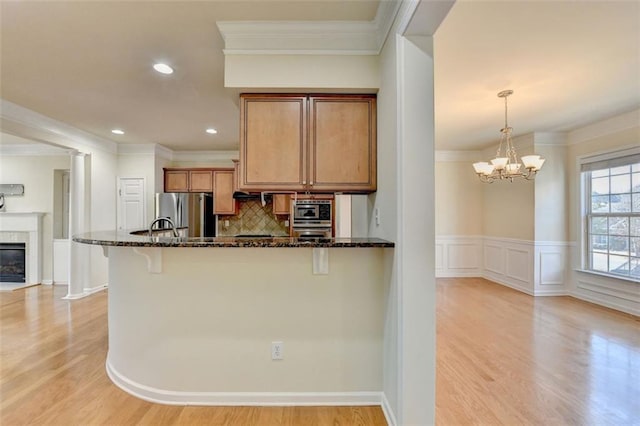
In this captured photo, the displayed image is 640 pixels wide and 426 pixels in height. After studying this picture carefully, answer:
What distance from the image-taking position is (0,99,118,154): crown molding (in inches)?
137

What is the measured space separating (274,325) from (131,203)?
176 inches

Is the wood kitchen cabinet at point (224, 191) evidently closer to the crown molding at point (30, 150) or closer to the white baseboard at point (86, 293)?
the white baseboard at point (86, 293)

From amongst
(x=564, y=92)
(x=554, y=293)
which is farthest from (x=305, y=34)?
(x=554, y=293)

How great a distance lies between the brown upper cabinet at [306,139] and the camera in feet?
7.18

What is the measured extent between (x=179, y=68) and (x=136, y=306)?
6.39ft

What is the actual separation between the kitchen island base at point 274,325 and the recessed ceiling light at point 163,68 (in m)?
1.59

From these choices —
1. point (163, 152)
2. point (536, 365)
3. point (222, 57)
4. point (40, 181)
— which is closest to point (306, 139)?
point (222, 57)

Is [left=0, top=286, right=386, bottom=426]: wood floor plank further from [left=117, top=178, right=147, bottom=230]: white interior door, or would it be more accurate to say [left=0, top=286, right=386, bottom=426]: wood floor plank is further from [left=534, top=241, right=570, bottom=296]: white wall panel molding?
[left=534, top=241, right=570, bottom=296]: white wall panel molding

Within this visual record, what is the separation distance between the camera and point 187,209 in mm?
5199

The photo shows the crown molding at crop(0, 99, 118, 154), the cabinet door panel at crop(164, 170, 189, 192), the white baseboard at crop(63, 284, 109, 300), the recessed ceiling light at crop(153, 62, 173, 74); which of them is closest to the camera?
the recessed ceiling light at crop(153, 62, 173, 74)

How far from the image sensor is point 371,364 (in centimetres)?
198

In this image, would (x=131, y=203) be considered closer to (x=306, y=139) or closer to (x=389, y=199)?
(x=306, y=139)

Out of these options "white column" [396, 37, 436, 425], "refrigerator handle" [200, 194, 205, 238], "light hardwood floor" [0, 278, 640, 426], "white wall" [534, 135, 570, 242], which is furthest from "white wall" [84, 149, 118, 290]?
"white wall" [534, 135, 570, 242]

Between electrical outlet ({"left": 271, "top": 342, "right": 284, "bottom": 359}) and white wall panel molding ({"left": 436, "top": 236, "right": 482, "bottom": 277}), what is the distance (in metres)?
4.64
